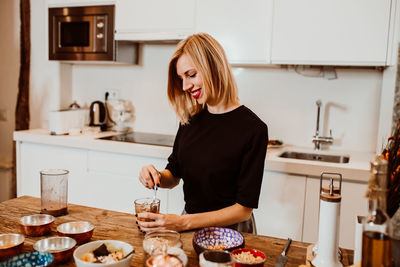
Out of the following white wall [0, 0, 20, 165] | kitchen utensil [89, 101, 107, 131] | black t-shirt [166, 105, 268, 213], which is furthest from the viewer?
white wall [0, 0, 20, 165]

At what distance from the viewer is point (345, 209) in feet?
6.80

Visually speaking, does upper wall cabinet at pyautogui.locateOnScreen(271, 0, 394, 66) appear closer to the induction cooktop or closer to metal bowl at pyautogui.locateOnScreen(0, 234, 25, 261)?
the induction cooktop

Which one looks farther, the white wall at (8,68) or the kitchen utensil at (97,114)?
the white wall at (8,68)

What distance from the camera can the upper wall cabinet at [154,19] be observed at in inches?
102

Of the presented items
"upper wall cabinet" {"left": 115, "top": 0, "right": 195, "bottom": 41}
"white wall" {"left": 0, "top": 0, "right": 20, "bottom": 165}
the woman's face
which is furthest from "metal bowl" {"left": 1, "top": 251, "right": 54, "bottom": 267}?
"white wall" {"left": 0, "top": 0, "right": 20, "bottom": 165}

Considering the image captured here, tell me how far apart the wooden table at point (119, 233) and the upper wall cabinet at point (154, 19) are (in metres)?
1.56

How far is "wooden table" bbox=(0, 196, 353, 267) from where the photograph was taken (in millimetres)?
1073

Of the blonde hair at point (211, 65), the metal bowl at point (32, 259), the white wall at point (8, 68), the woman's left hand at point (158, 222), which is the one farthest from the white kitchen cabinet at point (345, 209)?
the white wall at point (8, 68)

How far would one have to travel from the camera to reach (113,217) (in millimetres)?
1370

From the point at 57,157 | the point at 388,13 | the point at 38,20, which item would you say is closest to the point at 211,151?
the point at 388,13

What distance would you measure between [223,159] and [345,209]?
97 centimetres

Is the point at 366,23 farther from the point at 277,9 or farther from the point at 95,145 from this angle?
the point at 95,145

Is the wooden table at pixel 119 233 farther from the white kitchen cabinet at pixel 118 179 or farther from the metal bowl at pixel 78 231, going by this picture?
the white kitchen cabinet at pixel 118 179

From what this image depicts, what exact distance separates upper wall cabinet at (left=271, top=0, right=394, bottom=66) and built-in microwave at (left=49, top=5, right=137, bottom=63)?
123 centimetres
